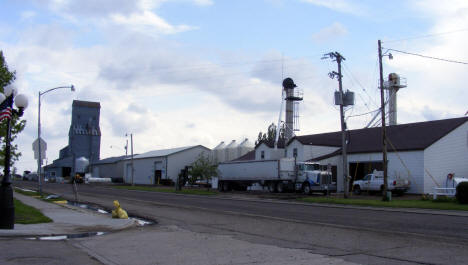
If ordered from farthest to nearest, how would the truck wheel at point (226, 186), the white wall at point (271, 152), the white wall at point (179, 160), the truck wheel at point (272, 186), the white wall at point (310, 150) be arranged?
the white wall at point (179, 160), the white wall at point (271, 152), the truck wheel at point (226, 186), the white wall at point (310, 150), the truck wheel at point (272, 186)

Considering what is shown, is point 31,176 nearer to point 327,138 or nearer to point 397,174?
point 327,138

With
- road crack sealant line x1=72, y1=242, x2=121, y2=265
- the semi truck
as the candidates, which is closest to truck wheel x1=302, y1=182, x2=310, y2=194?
the semi truck

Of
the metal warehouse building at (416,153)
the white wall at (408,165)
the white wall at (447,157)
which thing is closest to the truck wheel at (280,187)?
the metal warehouse building at (416,153)

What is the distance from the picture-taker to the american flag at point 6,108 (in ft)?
45.0

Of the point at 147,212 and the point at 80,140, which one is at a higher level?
the point at 80,140

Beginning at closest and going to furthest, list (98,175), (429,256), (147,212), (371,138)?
1. (429,256)
2. (147,212)
3. (371,138)
4. (98,175)

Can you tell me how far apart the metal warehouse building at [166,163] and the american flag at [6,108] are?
197 feet

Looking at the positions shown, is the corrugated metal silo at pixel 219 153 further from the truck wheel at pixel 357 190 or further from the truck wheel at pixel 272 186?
the truck wheel at pixel 357 190

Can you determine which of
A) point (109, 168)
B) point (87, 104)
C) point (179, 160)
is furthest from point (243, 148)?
point (87, 104)

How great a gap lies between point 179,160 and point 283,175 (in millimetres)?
38287

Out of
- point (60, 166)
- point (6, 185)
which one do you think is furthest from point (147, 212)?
point (60, 166)

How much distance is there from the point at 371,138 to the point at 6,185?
1483 inches

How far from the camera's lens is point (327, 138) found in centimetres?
5219

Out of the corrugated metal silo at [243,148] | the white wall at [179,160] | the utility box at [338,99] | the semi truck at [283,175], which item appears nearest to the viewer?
the utility box at [338,99]
